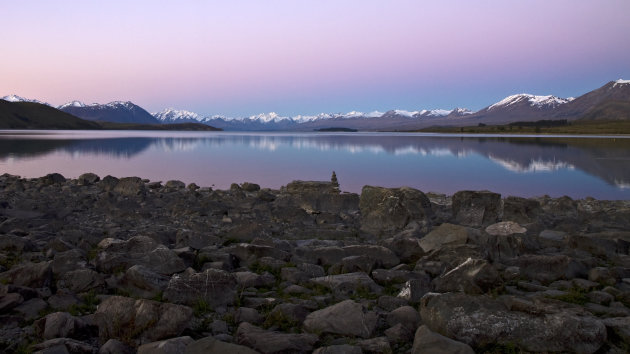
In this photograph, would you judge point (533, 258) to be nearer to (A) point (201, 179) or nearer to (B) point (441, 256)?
(B) point (441, 256)

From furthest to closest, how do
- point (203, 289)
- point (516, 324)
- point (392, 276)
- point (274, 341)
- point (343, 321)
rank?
1. point (392, 276)
2. point (203, 289)
3. point (343, 321)
4. point (516, 324)
5. point (274, 341)

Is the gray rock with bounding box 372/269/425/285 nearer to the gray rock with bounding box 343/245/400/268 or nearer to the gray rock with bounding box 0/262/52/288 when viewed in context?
the gray rock with bounding box 343/245/400/268

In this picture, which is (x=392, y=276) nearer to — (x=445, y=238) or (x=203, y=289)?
(x=445, y=238)

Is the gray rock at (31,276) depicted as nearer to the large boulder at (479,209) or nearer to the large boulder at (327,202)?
the large boulder at (327,202)

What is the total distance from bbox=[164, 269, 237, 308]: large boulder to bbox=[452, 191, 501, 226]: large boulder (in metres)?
12.3

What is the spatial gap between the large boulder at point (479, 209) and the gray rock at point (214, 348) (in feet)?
45.7

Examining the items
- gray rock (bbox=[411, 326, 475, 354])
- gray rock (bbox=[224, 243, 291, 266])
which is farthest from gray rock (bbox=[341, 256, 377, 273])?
gray rock (bbox=[411, 326, 475, 354])

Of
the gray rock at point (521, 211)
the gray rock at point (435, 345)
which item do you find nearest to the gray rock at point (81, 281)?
the gray rock at point (435, 345)

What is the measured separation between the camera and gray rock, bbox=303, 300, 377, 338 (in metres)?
7.13

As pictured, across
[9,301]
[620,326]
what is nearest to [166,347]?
[9,301]

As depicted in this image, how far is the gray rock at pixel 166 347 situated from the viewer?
6082 mm

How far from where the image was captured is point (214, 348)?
6.09m

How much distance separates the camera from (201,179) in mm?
41500

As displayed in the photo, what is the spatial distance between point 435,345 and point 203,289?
4.42 m
